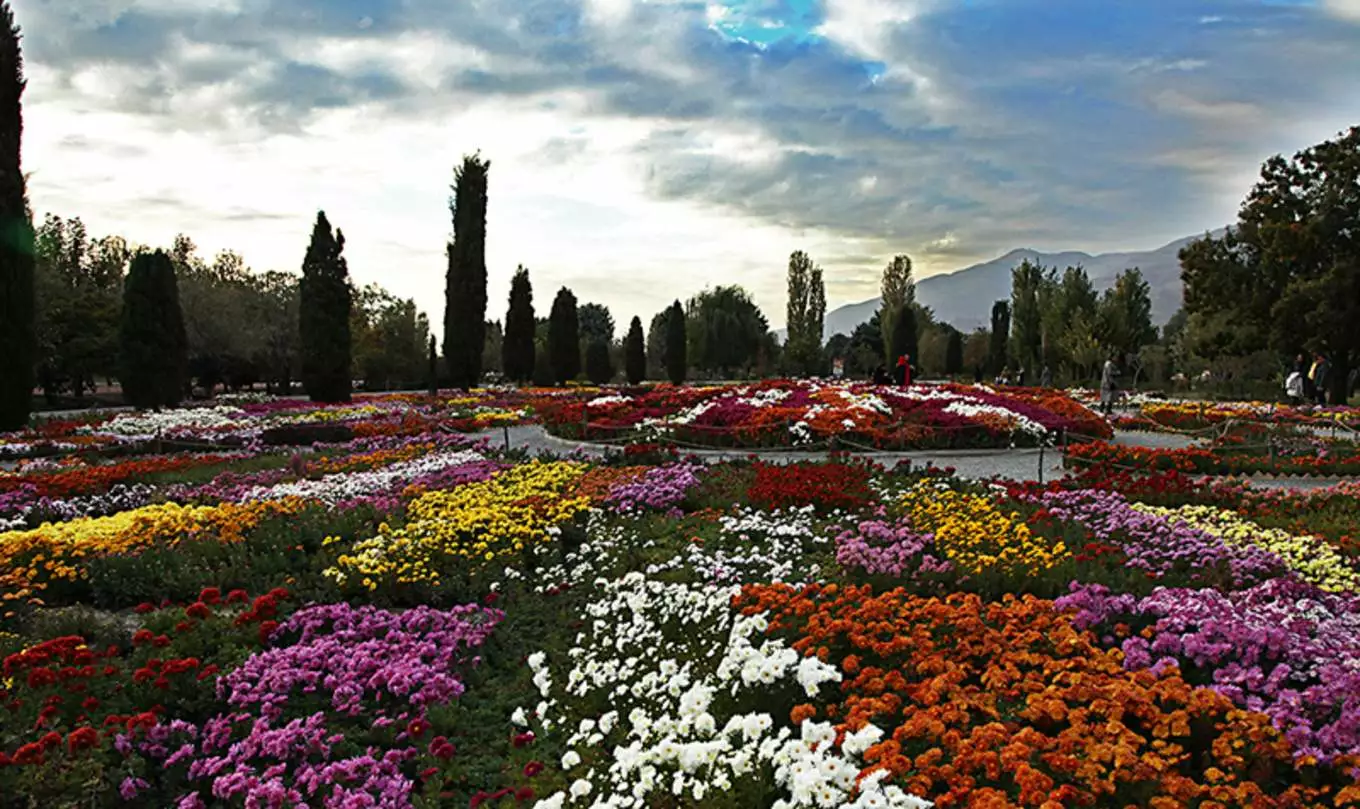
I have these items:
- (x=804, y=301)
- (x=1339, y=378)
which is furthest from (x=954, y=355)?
(x=1339, y=378)

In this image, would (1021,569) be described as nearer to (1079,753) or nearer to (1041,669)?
(1041,669)

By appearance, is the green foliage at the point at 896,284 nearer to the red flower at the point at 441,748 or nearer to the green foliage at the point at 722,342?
the green foliage at the point at 722,342

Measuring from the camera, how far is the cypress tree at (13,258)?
1952 cm

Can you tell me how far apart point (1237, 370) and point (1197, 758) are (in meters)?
54.8

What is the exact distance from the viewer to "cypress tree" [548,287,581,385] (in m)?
43.7

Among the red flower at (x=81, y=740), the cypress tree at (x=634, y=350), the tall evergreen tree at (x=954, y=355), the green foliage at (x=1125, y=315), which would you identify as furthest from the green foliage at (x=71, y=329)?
the tall evergreen tree at (x=954, y=355)

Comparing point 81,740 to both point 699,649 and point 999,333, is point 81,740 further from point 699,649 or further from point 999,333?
point 999,333

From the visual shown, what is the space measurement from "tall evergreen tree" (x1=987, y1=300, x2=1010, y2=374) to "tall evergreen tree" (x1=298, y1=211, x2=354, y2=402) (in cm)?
4799

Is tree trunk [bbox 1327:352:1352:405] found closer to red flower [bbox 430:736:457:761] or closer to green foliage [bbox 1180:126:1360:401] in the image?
green foliage [bbox 1180:126:1360:401]

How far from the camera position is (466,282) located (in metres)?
39.4

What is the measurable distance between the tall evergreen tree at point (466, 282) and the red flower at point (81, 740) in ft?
118

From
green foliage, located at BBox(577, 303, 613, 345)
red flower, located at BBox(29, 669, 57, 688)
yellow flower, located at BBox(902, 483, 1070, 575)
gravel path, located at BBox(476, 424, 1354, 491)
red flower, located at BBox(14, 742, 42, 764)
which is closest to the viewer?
red flower, located at BBox(14, 742, 42, 764)

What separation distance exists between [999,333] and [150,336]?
55071 mm

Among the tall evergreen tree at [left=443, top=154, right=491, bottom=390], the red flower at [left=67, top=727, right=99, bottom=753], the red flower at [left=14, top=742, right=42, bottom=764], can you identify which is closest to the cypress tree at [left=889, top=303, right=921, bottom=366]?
the tall evergreen tree at [left=443, top=154, right=491, bottom=390]
